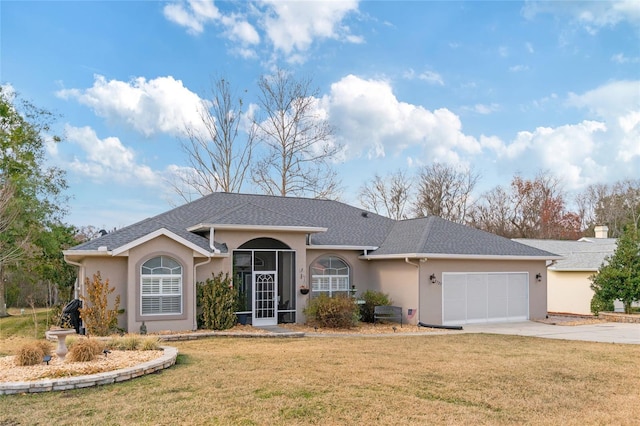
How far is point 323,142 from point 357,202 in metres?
10.6

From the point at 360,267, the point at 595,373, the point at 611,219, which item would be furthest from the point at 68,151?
the point at 611,219

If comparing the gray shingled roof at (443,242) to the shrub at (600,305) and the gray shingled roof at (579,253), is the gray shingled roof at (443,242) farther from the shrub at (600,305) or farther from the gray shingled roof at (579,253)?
the gray shingled roof at (579,253)

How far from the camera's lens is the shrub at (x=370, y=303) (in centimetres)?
1981

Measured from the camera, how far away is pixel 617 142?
29.2 meters

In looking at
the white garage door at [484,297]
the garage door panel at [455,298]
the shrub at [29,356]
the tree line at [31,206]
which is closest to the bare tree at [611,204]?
the white garage door at [484,297]

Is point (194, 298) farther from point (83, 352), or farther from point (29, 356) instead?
point (29, 356)

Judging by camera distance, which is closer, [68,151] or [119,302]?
[119,302]

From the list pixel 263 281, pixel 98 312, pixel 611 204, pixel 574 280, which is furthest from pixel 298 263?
pixel 611 204

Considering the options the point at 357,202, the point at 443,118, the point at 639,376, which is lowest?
the point at 639,376

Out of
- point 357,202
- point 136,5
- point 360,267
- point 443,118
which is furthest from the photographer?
point 357,202

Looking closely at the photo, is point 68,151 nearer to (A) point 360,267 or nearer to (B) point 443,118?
(A) point 360,267

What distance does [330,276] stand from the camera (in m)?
20.8

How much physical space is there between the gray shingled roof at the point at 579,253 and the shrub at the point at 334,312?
1205cm

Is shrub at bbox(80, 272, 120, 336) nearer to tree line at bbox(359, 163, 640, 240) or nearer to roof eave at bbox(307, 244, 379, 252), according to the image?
roof eave at bbox(307, 244, 379, 252)
